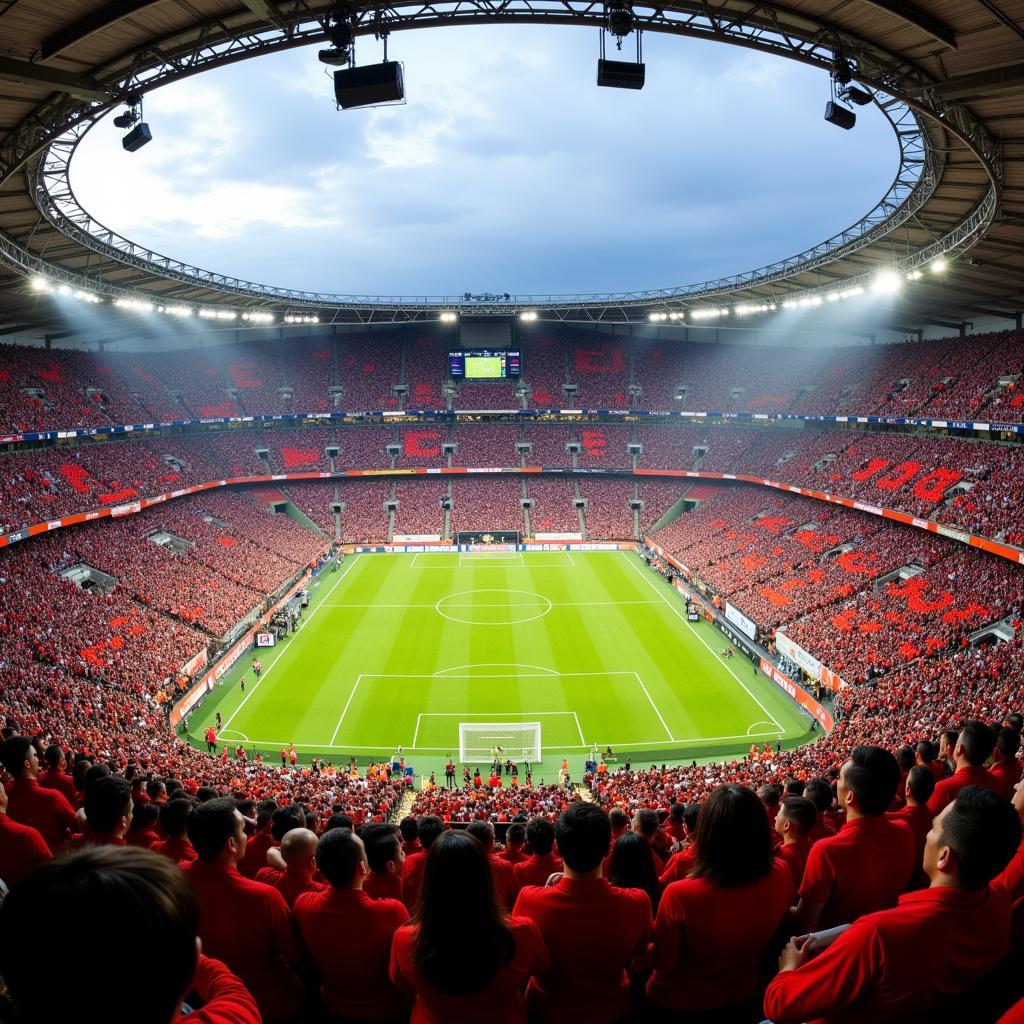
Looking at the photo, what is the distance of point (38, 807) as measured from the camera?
7.72 metres

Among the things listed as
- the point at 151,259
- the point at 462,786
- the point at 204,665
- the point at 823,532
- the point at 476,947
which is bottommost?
the point at 462,786

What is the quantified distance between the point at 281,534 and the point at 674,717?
33869 mm

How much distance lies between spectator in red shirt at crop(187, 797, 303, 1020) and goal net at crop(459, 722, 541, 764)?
21727 millimetres

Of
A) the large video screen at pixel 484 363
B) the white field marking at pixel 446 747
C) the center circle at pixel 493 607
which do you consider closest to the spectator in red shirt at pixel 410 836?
the white field marking at pixel 446 747

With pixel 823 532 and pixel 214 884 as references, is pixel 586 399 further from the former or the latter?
pixel 214 884

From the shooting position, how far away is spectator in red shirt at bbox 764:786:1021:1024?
2.97 meters

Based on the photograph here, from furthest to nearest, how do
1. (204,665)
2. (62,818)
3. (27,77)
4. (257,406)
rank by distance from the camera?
1. (257,406)
2. (204,665)
3. (27,77)
4. (62,818)

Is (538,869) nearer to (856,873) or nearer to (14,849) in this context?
(856,873)

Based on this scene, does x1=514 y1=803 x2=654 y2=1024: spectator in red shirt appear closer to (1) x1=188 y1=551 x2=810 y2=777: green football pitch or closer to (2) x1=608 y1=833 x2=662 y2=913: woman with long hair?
(2) x1=608 y1=833 x2=662 y2=913: woman with long hair

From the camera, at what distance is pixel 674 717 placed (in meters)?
28.8

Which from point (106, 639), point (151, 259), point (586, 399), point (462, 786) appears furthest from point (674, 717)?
point (586, 399)

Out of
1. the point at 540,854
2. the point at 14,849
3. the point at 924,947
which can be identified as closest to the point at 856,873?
the point at 924,947

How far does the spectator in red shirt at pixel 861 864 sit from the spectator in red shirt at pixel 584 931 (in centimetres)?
133

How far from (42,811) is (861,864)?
782 cm
